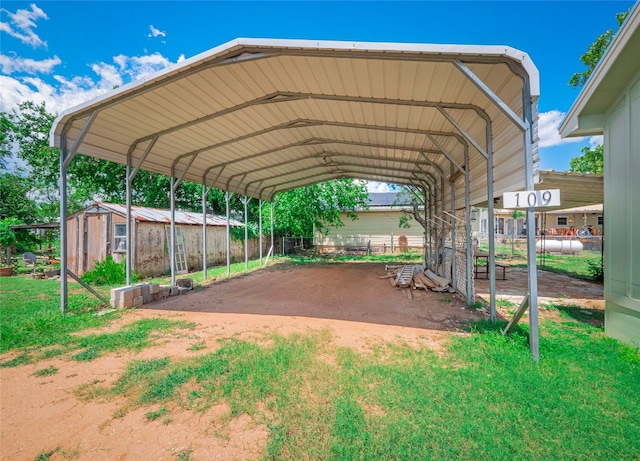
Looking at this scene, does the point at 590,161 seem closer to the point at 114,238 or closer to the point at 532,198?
the point at 532,198

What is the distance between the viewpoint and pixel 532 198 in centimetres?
380

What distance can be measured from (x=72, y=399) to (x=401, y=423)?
10.9ft

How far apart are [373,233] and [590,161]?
13.8 metres

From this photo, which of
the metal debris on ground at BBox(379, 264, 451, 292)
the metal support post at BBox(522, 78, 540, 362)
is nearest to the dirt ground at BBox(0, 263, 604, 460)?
the metal debris on ground at BBox(379, 264, 451, 292)

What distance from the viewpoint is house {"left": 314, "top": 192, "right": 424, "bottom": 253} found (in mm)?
21219

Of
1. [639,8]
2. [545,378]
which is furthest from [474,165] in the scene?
[545,378]

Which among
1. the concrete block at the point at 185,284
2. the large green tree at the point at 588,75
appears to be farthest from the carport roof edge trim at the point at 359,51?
the large green tree at the point at 588,75

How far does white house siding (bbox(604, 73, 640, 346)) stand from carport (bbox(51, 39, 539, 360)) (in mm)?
1333

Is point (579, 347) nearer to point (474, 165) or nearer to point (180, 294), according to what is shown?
point (474, 165)

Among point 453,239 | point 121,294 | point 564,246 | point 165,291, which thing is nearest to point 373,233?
point 564,246

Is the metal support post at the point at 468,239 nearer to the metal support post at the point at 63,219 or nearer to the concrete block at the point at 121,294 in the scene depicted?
the concrete block at the point at 121,294

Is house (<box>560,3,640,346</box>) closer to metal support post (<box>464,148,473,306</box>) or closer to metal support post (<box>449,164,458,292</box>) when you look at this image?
metal support post (<box>464,148,473,306</box>)

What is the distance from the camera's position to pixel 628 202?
4180 millimetres

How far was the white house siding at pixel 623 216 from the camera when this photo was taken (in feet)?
13.3
